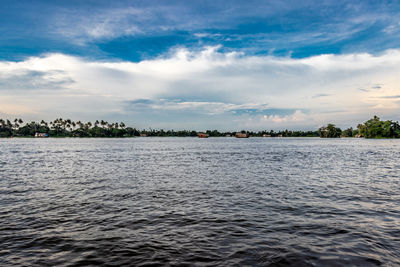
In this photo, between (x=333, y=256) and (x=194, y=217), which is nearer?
(x=333, y=256)

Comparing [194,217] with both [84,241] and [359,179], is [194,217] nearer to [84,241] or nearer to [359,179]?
[84,241]

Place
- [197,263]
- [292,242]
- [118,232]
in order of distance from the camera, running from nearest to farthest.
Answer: [197,263] < [292,242] < [118,232]

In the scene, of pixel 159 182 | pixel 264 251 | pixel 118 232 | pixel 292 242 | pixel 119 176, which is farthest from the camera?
pixel 119 176

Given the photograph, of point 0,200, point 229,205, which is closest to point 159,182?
point 229,205

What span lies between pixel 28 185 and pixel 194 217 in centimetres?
1997

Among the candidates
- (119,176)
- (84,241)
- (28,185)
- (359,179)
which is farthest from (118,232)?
(359,179)

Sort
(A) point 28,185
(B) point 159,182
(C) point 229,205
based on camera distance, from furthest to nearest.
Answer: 1. (B) point 159,182
2. (A) point 28,185
3. (C) point 229,205

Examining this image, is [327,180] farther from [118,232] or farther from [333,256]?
[118,232]

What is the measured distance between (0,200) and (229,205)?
693 inches

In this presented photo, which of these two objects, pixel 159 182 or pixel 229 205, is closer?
pixel 229 205

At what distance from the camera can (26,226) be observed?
13898 millimetres

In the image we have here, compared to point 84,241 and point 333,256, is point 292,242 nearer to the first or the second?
point 333,256

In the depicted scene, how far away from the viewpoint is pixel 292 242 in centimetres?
1163

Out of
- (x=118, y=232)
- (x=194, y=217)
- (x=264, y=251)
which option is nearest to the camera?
(x=264, y=251)
